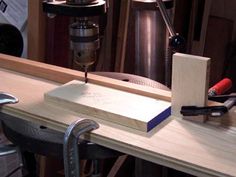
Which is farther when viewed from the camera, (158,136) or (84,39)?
(84,39)

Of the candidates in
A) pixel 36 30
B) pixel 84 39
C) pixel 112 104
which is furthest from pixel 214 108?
pixel 36 30

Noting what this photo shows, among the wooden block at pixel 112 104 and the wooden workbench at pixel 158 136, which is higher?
the wooden block at pixel 112 104

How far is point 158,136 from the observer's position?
0.82m

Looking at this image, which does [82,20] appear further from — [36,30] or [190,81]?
[36,30]

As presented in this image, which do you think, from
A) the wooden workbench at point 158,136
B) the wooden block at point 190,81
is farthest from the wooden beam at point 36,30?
the wooden block at point 190,81

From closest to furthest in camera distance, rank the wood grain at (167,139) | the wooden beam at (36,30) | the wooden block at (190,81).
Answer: the wood grain at (167,139)
the wooden block at (190,81)
the wooden beam at (36,30)

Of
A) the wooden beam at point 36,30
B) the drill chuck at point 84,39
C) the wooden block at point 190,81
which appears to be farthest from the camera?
the wooden beam at point 36,30

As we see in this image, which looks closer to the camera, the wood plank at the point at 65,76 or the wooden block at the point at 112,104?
the wooden block at the point at 112,104

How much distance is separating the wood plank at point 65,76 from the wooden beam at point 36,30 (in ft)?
0.80

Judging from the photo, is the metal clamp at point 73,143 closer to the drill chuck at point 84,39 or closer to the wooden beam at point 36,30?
the drill chuck at point 84,39

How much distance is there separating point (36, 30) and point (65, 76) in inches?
15.7

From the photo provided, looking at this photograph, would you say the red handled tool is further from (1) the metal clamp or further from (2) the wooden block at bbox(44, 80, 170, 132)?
(1) the metal clamp

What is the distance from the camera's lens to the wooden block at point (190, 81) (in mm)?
840

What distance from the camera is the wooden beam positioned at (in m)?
1.39
